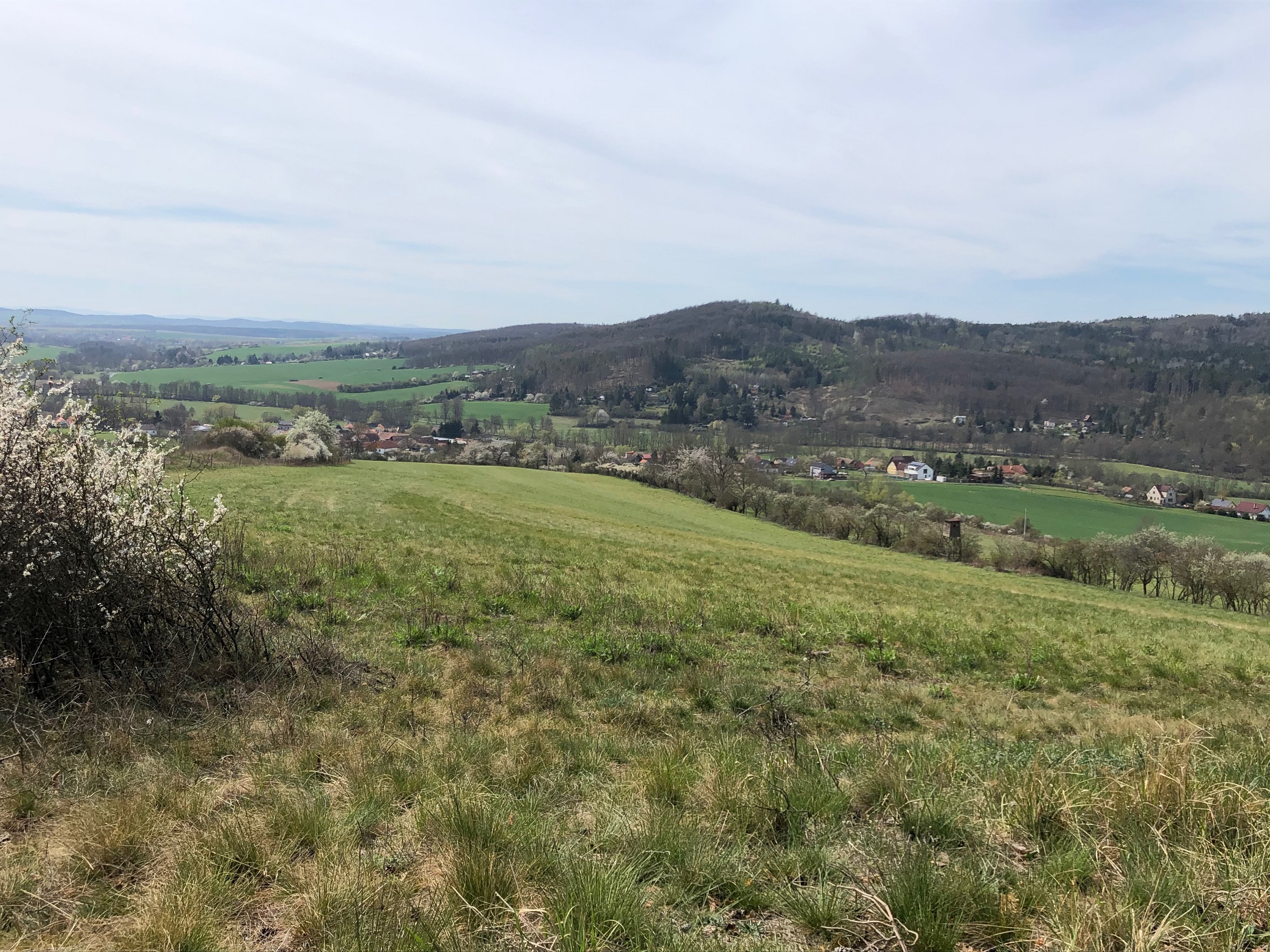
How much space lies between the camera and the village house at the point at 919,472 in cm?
10981

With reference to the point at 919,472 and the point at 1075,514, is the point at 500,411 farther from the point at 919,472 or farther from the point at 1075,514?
the point at 1075,514

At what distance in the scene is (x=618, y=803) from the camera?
13.9 feet

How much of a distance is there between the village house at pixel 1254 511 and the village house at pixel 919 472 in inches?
1508

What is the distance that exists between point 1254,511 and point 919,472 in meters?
41.7

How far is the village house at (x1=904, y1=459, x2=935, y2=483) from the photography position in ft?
360

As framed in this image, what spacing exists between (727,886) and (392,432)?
386ft

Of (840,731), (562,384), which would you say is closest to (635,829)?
(840,731)

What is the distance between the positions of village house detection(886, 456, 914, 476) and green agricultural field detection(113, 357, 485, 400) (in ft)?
350

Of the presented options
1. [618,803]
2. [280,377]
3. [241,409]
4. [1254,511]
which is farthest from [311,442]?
[280,377]

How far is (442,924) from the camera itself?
2779mm

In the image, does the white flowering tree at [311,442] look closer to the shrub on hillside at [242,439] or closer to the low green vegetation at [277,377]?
the shrub on hillside at [242,439]

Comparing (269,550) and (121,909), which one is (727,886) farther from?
(269,550)

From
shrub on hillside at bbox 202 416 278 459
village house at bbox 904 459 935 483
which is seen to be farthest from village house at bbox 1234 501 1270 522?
shrub on hillside at bbox 202 416 278 459

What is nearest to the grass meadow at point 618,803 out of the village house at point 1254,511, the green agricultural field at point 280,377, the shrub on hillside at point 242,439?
the shrub on hillside at point 242,439
